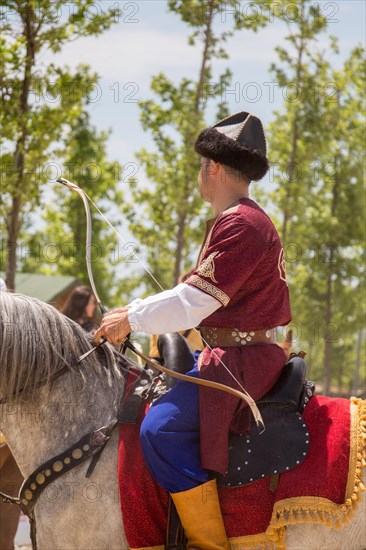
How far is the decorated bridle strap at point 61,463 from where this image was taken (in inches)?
163

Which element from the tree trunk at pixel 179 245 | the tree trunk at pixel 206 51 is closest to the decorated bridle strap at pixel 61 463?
the tree trunk at pixel 179 245

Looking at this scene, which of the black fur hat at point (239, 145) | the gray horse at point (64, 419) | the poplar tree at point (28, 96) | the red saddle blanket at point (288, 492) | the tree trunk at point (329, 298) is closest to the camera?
the red saddle blanket at point (288, 492)

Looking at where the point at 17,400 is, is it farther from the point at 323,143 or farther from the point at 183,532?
the point at 323,143

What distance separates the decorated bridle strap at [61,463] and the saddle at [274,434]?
0.48 feet

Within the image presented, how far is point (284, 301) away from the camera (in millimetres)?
4152

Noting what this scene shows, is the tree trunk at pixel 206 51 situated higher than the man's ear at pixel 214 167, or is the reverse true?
the tree trunk at pixel 206 51

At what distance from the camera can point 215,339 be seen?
13.7 ft

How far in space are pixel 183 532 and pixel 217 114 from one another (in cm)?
1040

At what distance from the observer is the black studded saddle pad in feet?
12.9

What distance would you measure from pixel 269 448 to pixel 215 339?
1.93ft

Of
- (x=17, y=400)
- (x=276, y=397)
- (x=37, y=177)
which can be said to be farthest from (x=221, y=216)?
(x=37, y=177)

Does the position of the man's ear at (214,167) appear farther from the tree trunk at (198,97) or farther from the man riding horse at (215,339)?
the tree trunk at (198,97)

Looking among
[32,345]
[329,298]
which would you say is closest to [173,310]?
[32,345]

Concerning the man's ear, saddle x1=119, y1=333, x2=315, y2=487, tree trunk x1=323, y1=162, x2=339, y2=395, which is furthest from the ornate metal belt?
tree trunk x1=323, y1=162, x2=339, y2=395
